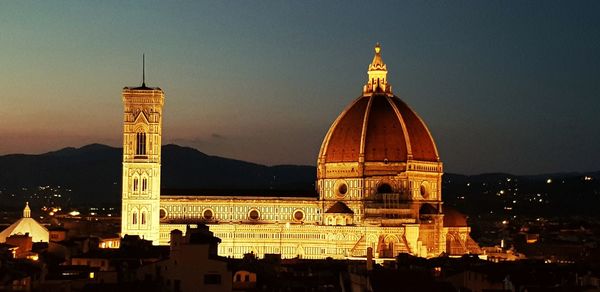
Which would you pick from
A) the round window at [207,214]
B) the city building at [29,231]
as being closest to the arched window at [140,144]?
the round window at [207,214]

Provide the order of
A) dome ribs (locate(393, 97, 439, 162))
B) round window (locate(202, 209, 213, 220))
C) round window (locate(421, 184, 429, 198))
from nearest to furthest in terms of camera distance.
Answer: round window (locate(202, 209, 213, 220)), dome ribs (locate(393, 97, 439, 162)), round window (locate(421, 184, 429, 198))

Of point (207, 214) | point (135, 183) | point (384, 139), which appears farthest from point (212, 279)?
point (384, 139)

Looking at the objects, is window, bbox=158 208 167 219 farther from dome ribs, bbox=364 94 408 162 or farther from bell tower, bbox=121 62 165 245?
dome ribs, bbox=364 94 408 162

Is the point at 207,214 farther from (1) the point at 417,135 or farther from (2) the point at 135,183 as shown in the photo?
(1) the point at 417,135

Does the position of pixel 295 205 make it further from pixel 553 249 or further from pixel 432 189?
pixel 553 249

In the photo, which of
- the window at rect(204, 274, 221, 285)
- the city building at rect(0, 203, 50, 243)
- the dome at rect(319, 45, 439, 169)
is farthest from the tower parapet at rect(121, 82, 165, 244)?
the window at rect(204, 274, 221, 285)

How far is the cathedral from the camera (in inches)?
6329

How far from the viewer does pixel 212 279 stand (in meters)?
69.4

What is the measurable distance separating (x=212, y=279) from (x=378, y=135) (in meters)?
96.1

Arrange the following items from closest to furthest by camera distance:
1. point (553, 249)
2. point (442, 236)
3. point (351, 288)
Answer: point (351, 288) → point (442, 236) → point (553, 249)

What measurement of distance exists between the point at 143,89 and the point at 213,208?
13.2 meters

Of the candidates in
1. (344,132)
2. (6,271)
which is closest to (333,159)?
(344,132)

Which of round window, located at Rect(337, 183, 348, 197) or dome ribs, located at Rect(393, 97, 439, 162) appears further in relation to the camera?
round window, located at Rect(337, 183, 348, 197)

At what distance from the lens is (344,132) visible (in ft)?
545
